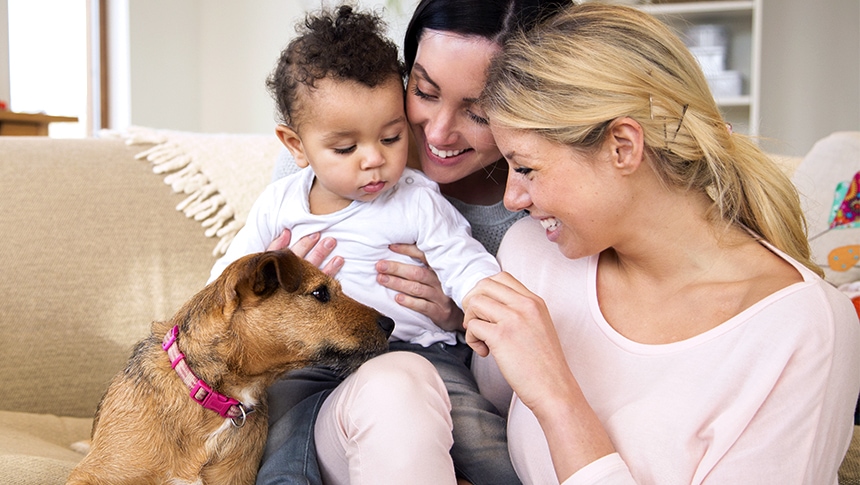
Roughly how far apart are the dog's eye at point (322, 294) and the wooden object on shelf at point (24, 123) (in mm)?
3025

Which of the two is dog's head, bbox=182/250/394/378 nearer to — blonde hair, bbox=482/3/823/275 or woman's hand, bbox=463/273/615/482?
woman's hand, bbox=463/273/615/482

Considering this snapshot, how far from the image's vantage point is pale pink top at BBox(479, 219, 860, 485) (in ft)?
3.46

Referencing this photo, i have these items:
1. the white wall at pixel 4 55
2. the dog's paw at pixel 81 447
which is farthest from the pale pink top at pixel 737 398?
the white wall at pixel 4 55

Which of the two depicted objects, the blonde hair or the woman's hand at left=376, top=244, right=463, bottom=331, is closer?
the blonde hair

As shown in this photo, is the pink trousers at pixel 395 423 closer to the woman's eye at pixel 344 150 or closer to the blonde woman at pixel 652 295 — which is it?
the blonde woman at pixel 652 295

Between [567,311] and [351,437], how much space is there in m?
0.45

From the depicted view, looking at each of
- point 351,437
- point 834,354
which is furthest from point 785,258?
point 351,437

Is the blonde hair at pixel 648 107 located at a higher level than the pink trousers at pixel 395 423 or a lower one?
higher

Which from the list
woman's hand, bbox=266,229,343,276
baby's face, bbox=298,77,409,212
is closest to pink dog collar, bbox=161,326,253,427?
woman's hand, bbox=266,229,343,276

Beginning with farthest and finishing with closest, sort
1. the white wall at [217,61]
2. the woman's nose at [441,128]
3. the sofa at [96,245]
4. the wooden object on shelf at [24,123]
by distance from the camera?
the white wall at [217,61] < the wooden object on shelf at [24,123] < the sofa at [96,245] < the woman's nose at [441,128]

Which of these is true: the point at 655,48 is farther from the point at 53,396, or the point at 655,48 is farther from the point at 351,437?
the point at 53,396

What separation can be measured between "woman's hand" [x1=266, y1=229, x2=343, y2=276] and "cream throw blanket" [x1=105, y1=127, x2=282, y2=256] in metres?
0.64

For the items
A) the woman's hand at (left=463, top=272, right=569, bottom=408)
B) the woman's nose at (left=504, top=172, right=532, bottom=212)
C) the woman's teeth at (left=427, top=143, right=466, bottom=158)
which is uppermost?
the woman's teeth at (left=427, top=143, right=466, bottom=158)

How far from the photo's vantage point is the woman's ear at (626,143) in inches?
47.3
